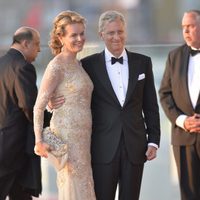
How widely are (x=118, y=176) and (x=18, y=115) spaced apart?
104cm

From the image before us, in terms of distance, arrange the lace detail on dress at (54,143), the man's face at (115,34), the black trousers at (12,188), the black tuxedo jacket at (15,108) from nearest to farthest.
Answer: the lace detail on dress at (54,143), the man's face at (115,34), the black tuxedo jacket at (15,108), the black trousers at (12,188)

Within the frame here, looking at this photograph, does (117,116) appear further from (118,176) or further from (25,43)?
(25,43)

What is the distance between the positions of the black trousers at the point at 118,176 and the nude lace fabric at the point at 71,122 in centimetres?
8

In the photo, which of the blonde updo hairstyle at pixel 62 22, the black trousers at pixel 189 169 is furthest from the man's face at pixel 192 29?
the blonde updo hairstyle at pixel 62 22

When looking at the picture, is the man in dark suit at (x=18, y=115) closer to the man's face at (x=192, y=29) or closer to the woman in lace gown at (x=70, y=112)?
the woman in lace gown at (x=70, y=112)

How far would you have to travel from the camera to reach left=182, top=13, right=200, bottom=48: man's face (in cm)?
538

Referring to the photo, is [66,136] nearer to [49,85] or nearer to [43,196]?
[49,85]

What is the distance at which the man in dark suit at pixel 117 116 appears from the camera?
4.86 metres

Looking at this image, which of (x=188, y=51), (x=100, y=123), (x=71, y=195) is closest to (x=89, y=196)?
(x=71, y=195)

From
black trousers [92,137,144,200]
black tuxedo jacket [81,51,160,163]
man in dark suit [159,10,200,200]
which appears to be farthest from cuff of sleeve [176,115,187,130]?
black trousers [92,137,144,200]

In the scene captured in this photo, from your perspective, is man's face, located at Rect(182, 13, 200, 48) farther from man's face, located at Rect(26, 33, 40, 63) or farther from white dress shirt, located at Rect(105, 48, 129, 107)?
man's face, located at Rect(26, 33, 40, 63)

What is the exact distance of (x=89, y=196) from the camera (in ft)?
15.8

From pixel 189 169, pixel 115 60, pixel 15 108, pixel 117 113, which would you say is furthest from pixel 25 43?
pixel 189 169

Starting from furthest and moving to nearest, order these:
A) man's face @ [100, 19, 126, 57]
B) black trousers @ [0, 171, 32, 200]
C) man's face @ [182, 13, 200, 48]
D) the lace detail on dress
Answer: black trousers @ [0, 171, 32, 200] → man's face @ [182, 13, 200, 48] → man's face @ [100, 19, 126, 57] → the lace detail on dress
